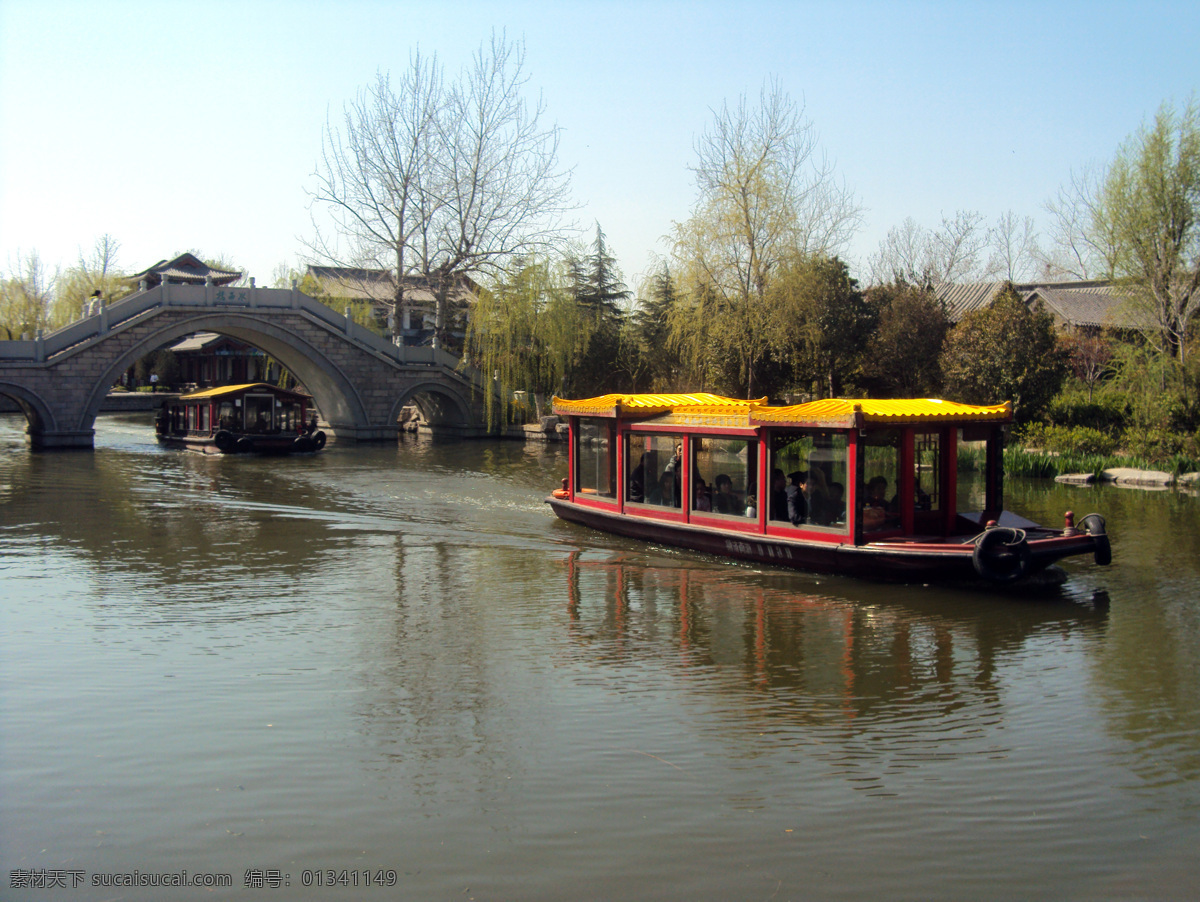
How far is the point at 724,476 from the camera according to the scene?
11.7 m

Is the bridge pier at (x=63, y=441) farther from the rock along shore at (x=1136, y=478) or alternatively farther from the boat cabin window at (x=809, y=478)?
the rock along shore at (x=1136, y=478)

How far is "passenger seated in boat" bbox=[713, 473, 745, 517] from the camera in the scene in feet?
37.6

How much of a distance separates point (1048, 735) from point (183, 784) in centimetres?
507

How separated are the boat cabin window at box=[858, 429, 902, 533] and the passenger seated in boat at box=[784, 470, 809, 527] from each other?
683 mm

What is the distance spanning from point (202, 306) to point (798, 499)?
73.6 ft

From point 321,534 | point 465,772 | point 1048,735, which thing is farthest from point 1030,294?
point 465,772

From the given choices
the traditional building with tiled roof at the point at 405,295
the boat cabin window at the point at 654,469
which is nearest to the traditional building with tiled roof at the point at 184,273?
the traditional building with tiled roof at the point at 405,295

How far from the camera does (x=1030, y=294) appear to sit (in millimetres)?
33500

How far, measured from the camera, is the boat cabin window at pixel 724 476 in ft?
37.1

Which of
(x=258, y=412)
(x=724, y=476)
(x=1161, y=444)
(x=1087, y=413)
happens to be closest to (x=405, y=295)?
(x=258, y=412)

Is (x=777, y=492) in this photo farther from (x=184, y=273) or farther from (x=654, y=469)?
(x=184, y=273)

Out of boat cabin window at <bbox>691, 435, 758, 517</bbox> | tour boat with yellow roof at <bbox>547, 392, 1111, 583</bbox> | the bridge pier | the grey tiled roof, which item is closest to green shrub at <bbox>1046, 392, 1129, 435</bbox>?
the grey tiled roof

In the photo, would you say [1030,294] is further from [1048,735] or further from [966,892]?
[966,892]

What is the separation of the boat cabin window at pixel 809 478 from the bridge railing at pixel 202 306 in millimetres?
22000
